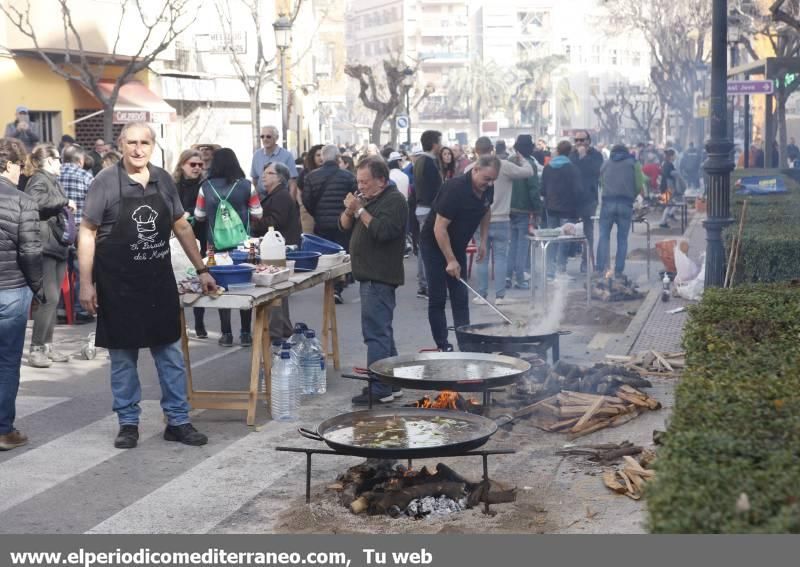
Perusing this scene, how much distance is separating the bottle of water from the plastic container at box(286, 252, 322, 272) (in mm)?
536

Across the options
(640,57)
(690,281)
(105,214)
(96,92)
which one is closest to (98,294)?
(105,214)

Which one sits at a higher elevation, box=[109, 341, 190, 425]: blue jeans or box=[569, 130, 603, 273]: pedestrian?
box=[569, 130, 603, 273]: pedestrian

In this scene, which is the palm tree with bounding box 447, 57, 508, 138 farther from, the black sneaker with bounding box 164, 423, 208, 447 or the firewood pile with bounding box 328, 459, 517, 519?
the firewood pile with bounding box 328, 459, 517, 519

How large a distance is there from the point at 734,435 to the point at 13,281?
17.7 feet

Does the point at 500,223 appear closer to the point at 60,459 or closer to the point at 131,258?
the point at 131,258

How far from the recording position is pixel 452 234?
1062 cm

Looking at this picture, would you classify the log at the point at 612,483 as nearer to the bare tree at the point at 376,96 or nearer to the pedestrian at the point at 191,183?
the pedestrian at the point at 191,183

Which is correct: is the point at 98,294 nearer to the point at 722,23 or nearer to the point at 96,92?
the point at 722,23

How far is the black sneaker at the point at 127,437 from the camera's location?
8.17m

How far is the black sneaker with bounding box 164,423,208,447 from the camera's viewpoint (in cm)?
825

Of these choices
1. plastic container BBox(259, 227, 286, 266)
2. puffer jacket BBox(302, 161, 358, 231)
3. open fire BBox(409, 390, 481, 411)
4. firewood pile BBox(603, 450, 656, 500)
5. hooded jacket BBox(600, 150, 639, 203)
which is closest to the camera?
firewood pile BBox(603, 450, 656, 500)

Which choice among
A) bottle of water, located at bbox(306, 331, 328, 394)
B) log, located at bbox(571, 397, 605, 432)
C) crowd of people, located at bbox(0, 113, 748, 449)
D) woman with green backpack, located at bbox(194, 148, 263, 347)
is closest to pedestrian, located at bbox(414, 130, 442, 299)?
crowd of people, located at bbox(0, 113, 748, 449)

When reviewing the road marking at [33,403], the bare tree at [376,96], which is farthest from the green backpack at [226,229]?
the bare tree at [376,96]
